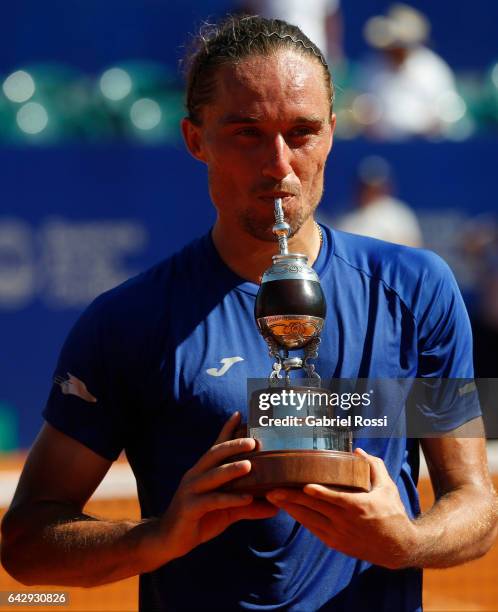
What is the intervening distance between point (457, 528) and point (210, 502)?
0.69 metres

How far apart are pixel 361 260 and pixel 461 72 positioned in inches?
361

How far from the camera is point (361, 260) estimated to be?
3.18 metres

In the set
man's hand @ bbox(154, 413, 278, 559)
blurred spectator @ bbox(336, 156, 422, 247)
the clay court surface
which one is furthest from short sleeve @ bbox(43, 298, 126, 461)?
blurred spectator @ bbox(336, 156, 422, 247)

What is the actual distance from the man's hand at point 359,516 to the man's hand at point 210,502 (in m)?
0.08

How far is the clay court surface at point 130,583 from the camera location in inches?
270

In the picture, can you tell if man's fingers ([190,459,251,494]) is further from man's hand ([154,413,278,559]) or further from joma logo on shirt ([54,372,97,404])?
joma logo on shirt ([54,372,97,404])

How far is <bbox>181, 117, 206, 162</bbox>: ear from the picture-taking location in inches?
129

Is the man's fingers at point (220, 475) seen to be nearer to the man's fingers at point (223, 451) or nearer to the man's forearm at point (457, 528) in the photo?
the man's fingers at point (223, 451)

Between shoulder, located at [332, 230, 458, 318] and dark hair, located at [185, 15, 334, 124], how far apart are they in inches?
15.7

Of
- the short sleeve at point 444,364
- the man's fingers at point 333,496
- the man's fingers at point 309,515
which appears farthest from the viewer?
the short sleeve at point 444,364

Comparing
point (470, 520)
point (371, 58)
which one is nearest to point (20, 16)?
point (371, 58)

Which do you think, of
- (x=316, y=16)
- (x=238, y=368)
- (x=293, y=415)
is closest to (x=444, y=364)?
(x=238, y=368)

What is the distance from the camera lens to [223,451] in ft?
8.18

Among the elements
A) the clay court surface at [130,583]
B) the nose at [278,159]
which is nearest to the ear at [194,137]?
the nose at [278,159]
